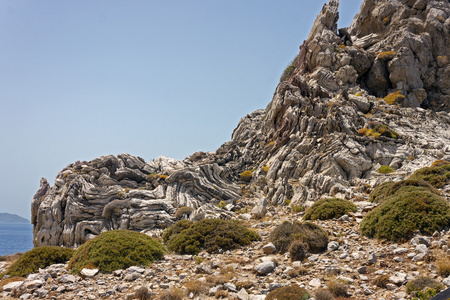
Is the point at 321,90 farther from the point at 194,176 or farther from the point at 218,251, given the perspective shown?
the point at 218,251

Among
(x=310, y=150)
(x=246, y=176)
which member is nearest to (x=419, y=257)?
(x=310, y=150)

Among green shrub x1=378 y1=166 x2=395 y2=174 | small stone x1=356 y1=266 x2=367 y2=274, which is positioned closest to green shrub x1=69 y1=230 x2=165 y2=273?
small stone x1=356 y1=266 x2=367 y2=274

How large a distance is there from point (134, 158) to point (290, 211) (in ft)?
86.3

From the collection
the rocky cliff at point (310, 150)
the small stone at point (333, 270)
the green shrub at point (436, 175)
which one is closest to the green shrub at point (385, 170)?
the rocky cliff at point (310, 150)

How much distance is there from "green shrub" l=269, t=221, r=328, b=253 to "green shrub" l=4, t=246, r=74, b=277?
1370cm

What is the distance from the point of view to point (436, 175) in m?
27.1

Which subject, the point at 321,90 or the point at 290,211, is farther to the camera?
the point at 321,90

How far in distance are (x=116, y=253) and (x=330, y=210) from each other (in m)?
15.4

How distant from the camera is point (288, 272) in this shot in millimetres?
13766

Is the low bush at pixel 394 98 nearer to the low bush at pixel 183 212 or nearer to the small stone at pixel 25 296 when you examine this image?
the low bush at pixel 183 212

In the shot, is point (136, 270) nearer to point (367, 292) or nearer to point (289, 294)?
point (289, 294)

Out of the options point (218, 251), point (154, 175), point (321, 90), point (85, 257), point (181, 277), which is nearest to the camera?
point (181, 277)

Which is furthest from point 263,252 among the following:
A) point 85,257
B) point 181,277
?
point 85,257

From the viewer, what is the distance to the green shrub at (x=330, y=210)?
2272 centimetres
